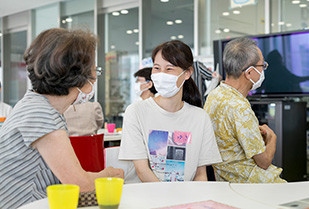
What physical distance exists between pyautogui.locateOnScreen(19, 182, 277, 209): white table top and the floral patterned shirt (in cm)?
74

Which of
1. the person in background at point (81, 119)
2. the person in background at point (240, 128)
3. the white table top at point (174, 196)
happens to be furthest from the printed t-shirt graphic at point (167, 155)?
the person in background at point (81, 119)

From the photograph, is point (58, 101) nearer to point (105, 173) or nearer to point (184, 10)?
point (105, 173)

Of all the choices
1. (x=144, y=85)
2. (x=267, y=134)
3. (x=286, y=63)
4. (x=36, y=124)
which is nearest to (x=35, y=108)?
(x=36, y=124)

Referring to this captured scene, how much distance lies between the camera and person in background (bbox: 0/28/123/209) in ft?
4.38

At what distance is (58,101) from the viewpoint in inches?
60.8

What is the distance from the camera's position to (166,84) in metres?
2.18

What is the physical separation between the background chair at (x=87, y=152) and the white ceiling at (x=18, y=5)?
6795 millimetres

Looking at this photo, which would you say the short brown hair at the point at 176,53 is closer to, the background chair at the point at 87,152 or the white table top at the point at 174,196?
the background chair at the point at 87,152

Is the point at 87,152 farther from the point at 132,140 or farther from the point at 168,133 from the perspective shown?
the point at 168,133

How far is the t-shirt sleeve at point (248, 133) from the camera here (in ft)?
7.08

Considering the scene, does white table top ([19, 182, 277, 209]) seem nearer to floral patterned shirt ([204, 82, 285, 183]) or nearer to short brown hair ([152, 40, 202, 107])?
floral patterned shirt ([204, 82, 285, 183])

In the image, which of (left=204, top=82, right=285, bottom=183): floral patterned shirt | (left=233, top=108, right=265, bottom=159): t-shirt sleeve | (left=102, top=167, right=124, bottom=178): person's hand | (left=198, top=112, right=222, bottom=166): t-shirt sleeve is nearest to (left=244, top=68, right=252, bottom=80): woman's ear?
(left=204, top=82, right=285, bottom=183): floral patterned shirt

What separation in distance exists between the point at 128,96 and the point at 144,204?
6.13m

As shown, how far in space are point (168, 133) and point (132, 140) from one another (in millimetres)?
200
